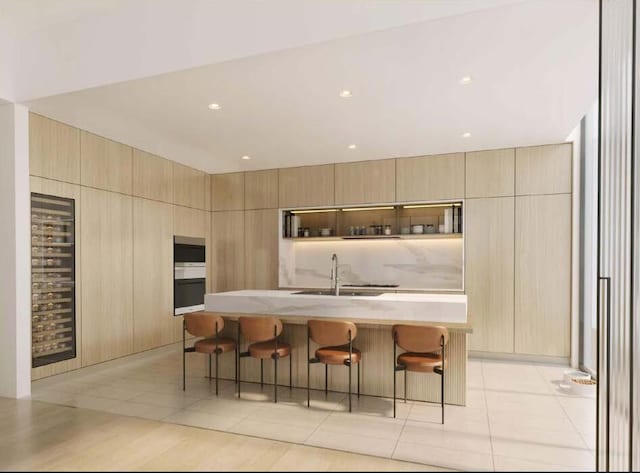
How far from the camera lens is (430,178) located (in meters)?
5.80

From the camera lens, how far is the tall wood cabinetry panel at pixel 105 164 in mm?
4816

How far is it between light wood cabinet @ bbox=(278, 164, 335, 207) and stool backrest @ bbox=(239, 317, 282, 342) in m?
2.78

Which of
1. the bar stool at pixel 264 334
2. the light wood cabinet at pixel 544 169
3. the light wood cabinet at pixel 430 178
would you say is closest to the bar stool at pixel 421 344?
the bar stool at pixel 264 334

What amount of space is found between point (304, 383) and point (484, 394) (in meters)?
1.68

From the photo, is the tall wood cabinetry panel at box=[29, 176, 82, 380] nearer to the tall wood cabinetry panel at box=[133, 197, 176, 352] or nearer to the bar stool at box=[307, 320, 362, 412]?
the tall wood cabinetry panel at box=[133, 197, 176, 352]

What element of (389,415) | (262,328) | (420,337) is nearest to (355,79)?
(420,337)

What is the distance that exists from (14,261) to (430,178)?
4.69 metres

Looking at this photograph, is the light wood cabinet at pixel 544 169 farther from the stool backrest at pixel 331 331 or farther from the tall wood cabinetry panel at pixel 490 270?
the stool backrest at pixel 331 331

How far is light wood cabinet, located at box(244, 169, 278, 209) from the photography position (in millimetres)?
Result: 6633

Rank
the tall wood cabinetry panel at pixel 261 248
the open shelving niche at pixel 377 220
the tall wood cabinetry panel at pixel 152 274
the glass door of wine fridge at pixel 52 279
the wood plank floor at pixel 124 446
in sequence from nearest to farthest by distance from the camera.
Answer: the wood plank floor at pixel 124 446 → the glass door of wine fridge at pixel 52 279 → the tall wood cabinetry panel at pixel 152 274 → the open shelving niche at pixel 377 220 → the tall wood cabinetry panel at pixel 261 248

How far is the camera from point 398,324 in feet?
11.6

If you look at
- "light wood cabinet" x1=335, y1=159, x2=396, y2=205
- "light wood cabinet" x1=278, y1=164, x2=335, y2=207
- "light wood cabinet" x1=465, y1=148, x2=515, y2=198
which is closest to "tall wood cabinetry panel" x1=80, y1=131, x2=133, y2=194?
"light wood cabinet" x1=278, y1=164, x2=335, y2=207

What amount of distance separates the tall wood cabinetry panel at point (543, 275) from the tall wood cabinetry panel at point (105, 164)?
4.82m

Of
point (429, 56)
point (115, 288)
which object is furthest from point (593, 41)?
point (115, 288)
